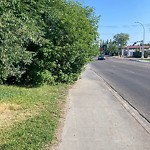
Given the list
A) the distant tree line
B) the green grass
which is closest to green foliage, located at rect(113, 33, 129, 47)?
the distant tree line

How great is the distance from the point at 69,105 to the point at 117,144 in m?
4.49

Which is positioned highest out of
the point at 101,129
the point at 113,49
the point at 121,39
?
the point at 101,129

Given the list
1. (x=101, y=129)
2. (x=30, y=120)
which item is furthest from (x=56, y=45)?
(x=101, y=129)

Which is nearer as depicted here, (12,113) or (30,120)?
(30,120)

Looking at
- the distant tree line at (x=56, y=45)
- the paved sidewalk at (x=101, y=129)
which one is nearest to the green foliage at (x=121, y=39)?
the distant tree line at (x=56, y=45)

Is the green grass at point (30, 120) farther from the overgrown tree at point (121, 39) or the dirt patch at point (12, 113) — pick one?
the overgrown tree at point (121, 39)

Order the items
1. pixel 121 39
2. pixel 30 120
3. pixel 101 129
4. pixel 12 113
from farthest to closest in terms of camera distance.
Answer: pixel 121 39 < pixel 12 113 < pixel 30 120 < pixel 101 129

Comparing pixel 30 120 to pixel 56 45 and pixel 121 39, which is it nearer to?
pixel 56 45

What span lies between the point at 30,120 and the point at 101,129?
164 cm

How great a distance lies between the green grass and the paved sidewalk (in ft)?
1.11

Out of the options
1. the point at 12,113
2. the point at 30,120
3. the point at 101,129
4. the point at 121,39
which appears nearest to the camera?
the point at 101,129

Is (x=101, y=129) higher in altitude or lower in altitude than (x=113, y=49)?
higher

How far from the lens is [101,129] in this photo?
7609 millimetres

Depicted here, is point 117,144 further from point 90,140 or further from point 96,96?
point 96,96
